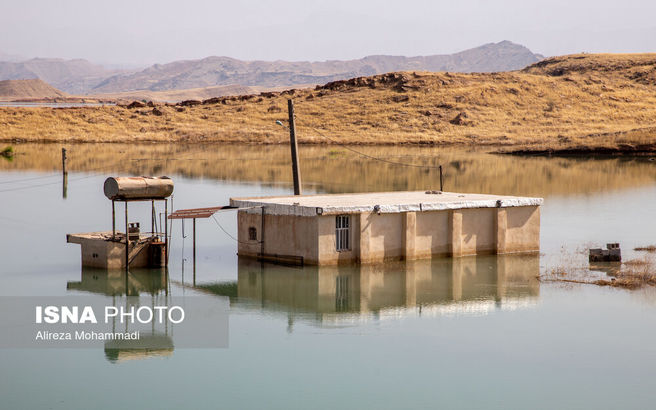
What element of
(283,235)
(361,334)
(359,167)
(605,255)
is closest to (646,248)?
(605,255)

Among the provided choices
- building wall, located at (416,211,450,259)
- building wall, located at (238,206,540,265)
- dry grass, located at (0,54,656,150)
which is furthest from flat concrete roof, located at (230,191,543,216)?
dry grass, located at (0,54,656,150)

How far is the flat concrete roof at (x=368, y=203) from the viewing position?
26.2 meters

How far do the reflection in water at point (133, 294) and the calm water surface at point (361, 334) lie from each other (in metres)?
0.08

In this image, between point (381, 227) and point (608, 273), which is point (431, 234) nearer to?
point (381, 227)

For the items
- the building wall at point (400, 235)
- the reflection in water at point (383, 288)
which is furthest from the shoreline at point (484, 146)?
the reflection in water at point (383, 288)

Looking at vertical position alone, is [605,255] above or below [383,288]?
above

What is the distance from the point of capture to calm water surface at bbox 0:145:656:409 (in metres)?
16.6

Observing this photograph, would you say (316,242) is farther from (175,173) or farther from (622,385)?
(175,173)

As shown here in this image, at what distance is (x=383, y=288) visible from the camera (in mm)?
24891

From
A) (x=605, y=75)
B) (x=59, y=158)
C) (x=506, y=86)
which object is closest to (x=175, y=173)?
(x=59, y=158)

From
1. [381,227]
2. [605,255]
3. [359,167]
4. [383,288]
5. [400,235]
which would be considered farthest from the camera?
[359,167]

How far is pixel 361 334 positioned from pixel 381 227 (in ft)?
23.3

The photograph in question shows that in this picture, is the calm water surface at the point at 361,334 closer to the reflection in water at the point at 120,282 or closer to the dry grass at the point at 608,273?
the reflection in water at the point at 120,282

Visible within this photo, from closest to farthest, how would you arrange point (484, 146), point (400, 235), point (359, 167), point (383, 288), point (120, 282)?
point (383, 288) < point (120, 282) < point (400, 235) < point (359, 167) < point (484, 146)
